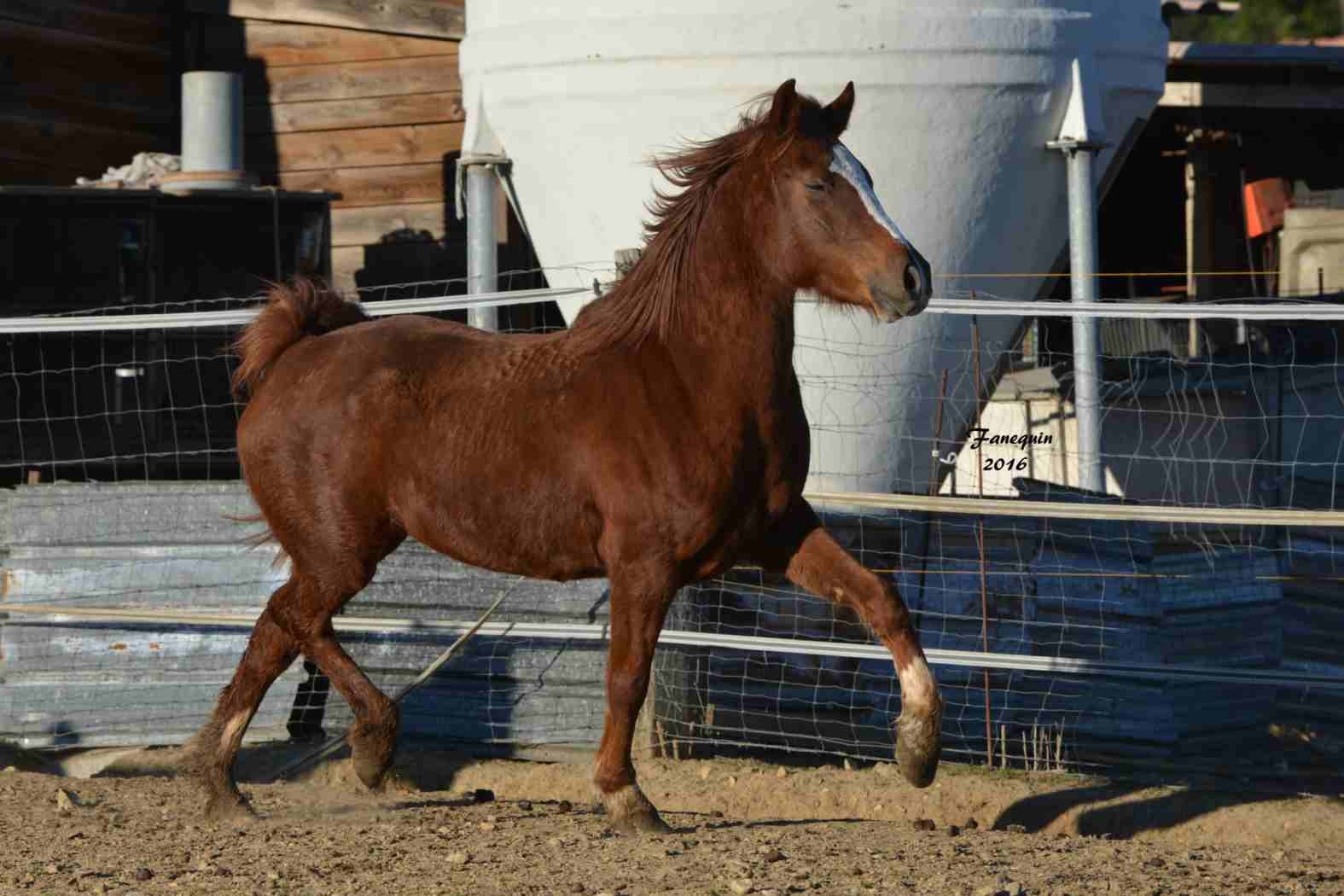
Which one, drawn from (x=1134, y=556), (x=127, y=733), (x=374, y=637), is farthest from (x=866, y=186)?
(x=127, y=733)

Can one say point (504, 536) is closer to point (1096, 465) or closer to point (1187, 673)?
point (1187, 673)

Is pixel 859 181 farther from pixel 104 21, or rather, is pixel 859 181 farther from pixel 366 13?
pixel 104 21

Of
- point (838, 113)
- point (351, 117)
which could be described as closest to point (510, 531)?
point (838, 113)

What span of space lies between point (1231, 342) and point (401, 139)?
22.8ft

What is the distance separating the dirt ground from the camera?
15.4 ft

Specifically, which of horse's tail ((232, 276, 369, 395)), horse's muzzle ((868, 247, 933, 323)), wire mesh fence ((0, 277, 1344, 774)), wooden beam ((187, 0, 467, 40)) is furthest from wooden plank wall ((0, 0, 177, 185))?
horse's muzzle ((868, 247, 933, 323))

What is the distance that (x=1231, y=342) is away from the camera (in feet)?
47.8

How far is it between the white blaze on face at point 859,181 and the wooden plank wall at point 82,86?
9330 millimetres

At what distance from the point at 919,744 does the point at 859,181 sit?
1.69 meters

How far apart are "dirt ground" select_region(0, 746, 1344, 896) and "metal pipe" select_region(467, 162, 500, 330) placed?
309cm

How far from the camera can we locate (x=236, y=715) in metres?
5.93

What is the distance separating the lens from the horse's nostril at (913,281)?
5035 millimetres

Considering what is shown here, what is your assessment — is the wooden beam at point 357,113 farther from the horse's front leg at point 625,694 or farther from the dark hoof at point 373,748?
the horse's front leg at point 625,694

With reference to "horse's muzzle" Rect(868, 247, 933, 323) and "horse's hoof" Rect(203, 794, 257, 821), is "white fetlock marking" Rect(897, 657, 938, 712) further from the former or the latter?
"horse's hoof" Rect(203, 794, 257, 821)
